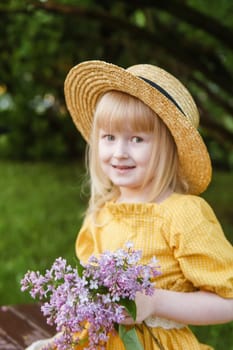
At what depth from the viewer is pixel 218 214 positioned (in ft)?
25.3

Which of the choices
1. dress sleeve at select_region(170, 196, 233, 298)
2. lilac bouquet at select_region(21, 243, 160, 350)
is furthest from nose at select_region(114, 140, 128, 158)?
lilac bouquet at select_region(21, 243, 160, 350)

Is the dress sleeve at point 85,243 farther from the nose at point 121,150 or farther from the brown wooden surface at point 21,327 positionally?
the brown wooden surface at point 21,327

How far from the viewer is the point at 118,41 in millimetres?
7562

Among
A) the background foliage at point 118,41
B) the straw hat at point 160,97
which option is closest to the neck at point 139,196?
the straw hat at point 160,97

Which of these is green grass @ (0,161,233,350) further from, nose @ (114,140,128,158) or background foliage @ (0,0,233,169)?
nose @ (114,140,128,158)

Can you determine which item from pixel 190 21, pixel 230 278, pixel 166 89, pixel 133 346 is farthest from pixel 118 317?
pixel 190 21

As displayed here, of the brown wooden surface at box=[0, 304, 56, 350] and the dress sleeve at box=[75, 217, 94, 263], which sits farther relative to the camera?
the brown wooden surface at box=[0, 304, 56, 350]

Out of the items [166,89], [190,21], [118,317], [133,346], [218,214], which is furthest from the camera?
[218,214]

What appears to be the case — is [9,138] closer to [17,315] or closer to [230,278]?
[17,315]

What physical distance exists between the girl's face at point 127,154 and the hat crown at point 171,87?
6.0 inches

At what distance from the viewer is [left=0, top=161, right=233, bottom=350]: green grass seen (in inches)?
203

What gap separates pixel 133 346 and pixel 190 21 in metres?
3.27

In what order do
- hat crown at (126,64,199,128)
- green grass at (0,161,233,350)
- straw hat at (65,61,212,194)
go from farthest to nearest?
green grass at (0,161,233,350)
hat crown at (126,64,199,128)
straw hat at (65,61,212,194)

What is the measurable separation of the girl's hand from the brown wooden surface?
1.01m
